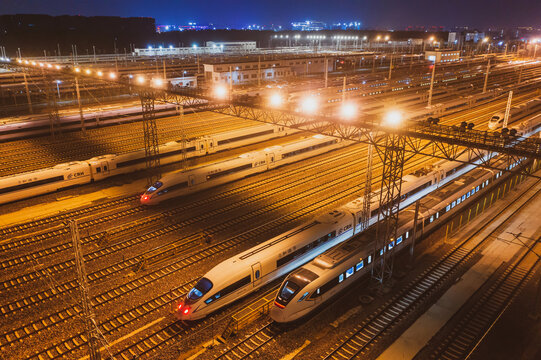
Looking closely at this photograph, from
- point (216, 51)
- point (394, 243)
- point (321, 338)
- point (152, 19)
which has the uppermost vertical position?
point (152, 19)

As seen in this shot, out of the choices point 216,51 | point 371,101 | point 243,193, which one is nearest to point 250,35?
point 216,51

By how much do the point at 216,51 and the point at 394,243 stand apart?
100454mm

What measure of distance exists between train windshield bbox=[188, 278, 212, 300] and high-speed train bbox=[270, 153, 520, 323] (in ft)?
9.92

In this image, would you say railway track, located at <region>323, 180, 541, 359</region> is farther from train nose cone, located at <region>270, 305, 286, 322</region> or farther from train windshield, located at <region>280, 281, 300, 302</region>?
train windshield, located at <region>280, 281, 300, 302</region>

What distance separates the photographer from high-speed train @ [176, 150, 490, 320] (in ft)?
58.6

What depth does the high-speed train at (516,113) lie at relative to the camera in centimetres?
4822

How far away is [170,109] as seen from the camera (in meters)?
56.0

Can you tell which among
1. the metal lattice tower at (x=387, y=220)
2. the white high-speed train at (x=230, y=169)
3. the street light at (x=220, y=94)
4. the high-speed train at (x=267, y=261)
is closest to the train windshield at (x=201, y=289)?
the high-speed train at (x=267, y=261)

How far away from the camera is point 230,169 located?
33312 mm

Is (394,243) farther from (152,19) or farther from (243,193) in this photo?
(152,19)

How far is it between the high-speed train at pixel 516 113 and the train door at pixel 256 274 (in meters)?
40.5

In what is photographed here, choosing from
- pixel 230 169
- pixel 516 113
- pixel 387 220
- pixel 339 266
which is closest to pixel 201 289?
pixel 339 266

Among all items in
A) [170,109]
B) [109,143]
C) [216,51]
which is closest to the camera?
[109,143]

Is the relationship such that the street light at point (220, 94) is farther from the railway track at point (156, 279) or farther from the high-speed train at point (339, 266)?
the high-speed train at point (339, 266)
